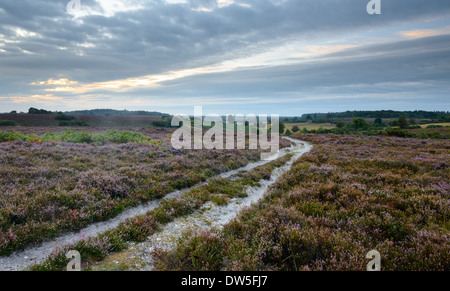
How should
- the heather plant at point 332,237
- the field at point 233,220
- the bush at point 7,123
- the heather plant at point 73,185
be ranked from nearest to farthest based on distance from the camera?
the heather plant at point 332,237 → the field at point 233,220 → the heather plant at point 73,185 → the bush at point 7,123

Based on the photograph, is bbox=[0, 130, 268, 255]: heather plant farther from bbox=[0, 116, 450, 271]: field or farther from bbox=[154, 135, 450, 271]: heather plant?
bbox=[154, 135, 450, 271]: heather plant

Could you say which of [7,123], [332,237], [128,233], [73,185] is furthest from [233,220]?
[7,123]

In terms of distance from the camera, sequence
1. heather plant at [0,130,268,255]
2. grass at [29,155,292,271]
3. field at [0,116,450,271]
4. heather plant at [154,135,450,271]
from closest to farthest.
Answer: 1. heather plant at [154,135,450,271]
2. field at [0,116,450,271]
3. grass at [29,155,292,271]
4. heather plant at [0,130,268,255]

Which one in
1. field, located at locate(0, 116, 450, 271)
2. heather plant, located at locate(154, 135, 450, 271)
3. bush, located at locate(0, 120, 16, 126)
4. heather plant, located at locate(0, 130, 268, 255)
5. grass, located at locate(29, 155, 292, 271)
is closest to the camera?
heather plant, located at locate(154, 135, 450, 271)

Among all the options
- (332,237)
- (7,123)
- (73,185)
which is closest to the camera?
(332,237)

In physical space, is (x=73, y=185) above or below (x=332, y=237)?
above

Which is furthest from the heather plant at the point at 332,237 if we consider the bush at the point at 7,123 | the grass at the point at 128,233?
the bush at the point at 7,123

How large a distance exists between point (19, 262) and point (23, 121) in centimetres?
6295

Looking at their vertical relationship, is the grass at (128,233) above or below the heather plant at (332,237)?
below

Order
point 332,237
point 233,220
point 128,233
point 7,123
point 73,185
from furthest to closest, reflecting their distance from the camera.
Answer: point 7,123 → point 73,185 → point 233,220 → point 128,233 → point 332,237

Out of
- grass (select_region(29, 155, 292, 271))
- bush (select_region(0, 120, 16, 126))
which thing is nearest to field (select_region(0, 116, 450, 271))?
grass (select_region(29, 155, 292, 271))

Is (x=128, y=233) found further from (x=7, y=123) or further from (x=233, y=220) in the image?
(x=7, y=123)

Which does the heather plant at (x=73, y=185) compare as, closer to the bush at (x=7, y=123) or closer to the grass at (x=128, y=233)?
the grass at (x=128, y=233)

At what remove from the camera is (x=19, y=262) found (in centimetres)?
539
